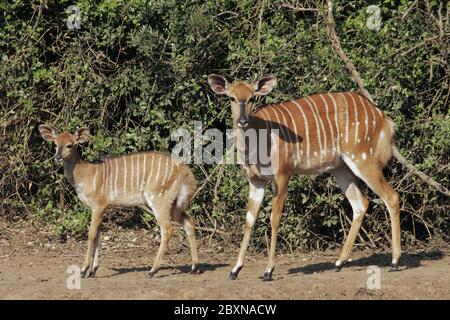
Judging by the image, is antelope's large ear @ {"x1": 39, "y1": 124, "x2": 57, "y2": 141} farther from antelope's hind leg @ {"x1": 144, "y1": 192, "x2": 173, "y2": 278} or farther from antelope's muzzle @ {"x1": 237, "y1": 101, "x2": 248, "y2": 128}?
antelope's muzzle @ {"x1": 237, "y1": 101, "x2": 248, "y2": 128}

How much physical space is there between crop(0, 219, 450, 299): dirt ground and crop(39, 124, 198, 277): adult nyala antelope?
0.35m

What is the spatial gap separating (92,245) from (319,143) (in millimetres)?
2057

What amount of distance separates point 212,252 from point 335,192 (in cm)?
130

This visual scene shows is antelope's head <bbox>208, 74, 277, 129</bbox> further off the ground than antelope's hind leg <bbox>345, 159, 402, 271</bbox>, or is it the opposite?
antelope's head <bbox>208, 74, 277, 129</bbox>

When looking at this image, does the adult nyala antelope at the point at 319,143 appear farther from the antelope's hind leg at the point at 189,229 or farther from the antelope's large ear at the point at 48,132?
the antelope's large ear at the point at 48,132

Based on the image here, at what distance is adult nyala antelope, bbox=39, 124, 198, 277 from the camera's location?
8000mm

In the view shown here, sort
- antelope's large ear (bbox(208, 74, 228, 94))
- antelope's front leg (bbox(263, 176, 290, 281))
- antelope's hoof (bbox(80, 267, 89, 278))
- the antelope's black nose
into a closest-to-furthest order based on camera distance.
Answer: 1. the antelope's black nose
2. antelope's front leg (bbox(263, 176, 290, 281))
3. antelope's hoof (bbox(80, 267, 89, 278))
4. antelope's large ear (bbox(208, 74, 228, 94))

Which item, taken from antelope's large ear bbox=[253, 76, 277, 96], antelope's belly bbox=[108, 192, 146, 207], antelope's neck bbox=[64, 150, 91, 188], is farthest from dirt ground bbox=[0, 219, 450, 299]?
antelope's large ear bbox=[253, 76, 277, 96]

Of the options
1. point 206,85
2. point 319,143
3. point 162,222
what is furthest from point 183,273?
point 206,85

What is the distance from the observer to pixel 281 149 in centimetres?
793

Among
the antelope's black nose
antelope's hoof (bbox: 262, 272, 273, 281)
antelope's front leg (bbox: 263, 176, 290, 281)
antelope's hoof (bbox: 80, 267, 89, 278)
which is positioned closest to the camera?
the antelope's black nose

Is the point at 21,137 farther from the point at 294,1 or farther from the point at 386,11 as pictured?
the point at 386,11

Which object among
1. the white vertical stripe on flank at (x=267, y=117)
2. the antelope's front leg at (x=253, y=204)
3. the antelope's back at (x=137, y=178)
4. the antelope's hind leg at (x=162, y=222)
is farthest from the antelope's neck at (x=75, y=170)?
the white vertical stripe on flank at (x=267, y=117)

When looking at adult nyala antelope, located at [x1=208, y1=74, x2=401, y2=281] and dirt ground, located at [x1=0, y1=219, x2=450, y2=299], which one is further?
adult nyala antelope, located at [x1=208, y1=74, x2=401, y2=281]
